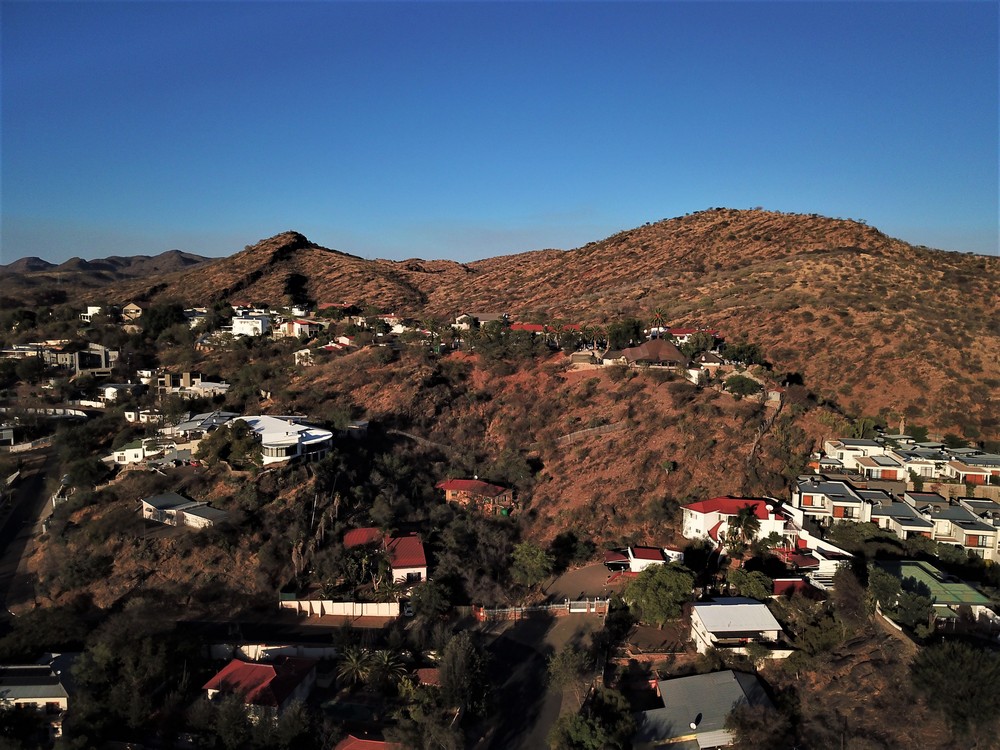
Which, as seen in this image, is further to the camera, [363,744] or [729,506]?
[729,506]

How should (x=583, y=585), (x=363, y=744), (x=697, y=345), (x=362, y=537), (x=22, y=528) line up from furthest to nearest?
(x=697, y=345)
(x=22, y=528)
(x=362, y=537)
(x=583, y=585)
(x=363, y=744)

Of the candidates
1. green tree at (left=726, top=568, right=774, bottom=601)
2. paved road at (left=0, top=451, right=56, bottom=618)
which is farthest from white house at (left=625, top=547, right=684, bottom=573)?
paved road at (left=0, top=451, right=56, bottom=618)

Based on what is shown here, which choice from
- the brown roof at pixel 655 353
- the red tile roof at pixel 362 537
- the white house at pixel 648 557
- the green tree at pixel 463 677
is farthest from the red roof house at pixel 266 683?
the brown roof at pixel 655 353

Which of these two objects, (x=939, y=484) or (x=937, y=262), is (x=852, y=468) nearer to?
(x=939, y=484)

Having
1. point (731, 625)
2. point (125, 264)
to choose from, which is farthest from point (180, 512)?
point (125, 264)

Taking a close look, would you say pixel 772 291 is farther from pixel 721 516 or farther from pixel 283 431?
pixel 283 431

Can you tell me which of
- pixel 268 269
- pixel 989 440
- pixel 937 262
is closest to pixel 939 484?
pixel 989 440
